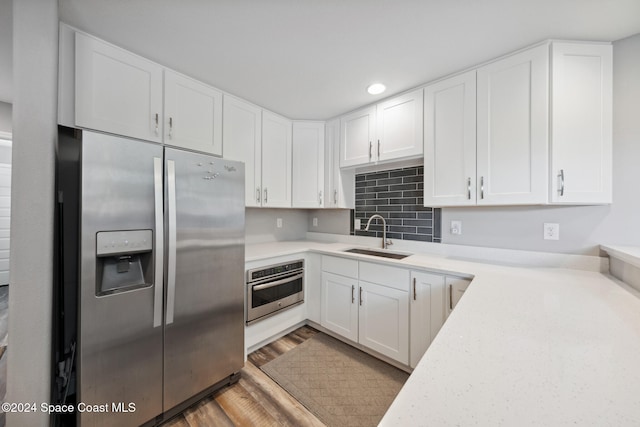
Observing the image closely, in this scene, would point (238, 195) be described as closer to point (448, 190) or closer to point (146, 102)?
point (146, 102)

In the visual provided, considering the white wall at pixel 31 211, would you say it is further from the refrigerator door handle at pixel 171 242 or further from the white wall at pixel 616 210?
the white wall at pixel 616 210

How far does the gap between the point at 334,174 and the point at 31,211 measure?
218cm

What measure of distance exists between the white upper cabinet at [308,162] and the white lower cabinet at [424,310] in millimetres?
1363

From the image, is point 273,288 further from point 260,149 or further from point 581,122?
point 581,122

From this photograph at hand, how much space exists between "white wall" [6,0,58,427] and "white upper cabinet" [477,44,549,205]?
252 centimetres

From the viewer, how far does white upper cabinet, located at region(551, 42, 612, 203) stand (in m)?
1.35

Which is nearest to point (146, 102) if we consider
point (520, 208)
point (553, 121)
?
point (553, 121)

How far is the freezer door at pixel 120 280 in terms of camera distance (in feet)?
3.60

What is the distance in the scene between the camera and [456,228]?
2.01 m

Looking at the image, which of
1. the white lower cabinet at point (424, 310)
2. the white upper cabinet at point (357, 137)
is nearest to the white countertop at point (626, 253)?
the white lower cabinet at point (424, 310)

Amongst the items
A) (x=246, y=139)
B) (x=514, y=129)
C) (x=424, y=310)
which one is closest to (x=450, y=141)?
(x=514, y=129)

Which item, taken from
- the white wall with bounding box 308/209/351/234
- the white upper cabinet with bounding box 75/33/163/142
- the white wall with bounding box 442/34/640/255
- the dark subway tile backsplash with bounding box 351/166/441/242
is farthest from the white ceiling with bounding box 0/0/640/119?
the white wall with bounding box 308/209/351/234

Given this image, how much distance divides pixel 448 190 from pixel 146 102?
2.28 m

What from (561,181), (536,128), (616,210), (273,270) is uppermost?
(536,128)
